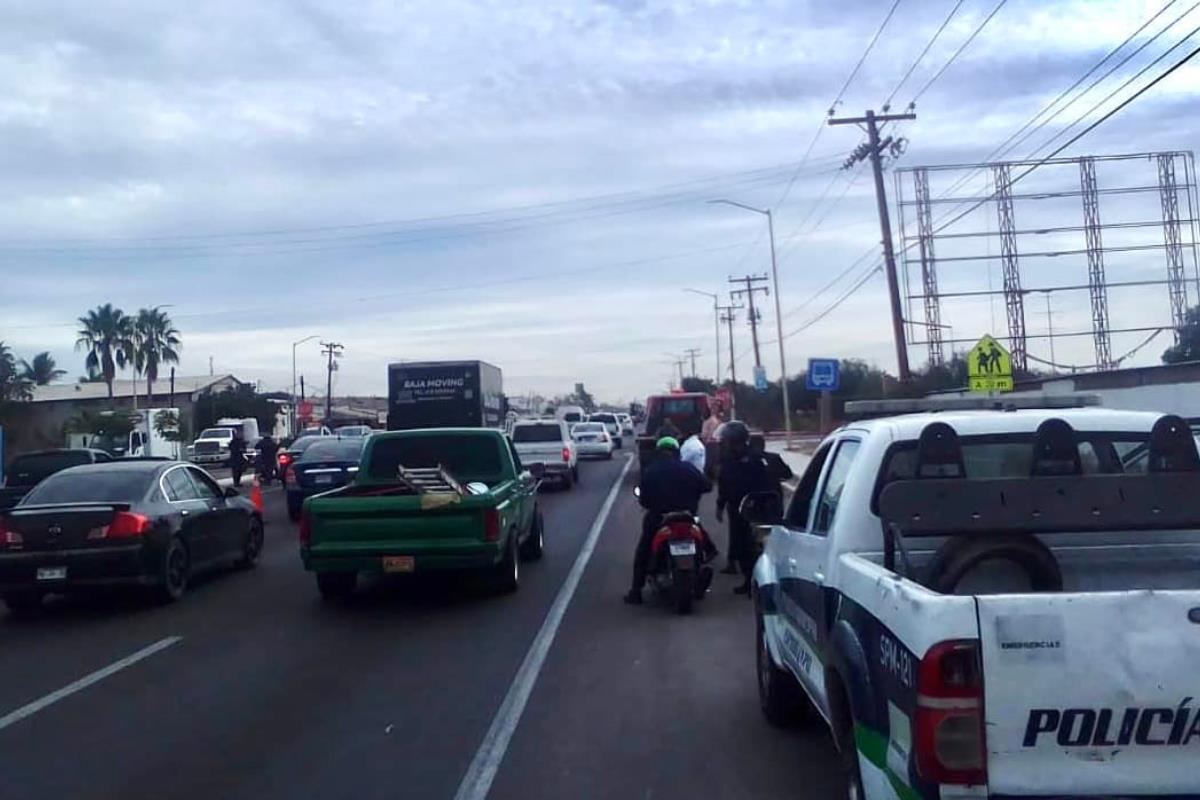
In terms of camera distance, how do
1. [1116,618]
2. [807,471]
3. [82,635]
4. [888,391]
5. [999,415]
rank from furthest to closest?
[888,391], [82,635], [807,471], [999,415], [1116,618]

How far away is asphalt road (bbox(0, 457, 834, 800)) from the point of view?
7285 millimetres

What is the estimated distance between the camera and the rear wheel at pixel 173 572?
45.3ft

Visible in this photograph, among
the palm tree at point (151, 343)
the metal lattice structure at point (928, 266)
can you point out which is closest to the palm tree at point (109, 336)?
the palm tree at point (151, 343)

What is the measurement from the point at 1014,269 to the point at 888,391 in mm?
9812

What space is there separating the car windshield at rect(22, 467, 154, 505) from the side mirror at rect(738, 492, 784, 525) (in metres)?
8.09

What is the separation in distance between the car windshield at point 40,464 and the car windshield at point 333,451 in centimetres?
384

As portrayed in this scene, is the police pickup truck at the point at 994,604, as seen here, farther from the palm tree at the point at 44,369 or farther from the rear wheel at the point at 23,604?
the palm tree at the point at 44,369

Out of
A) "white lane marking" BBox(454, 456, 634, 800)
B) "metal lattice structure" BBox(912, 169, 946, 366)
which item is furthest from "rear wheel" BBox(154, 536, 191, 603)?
"metal lattice structure" BBox(912, 169, 946, 366)

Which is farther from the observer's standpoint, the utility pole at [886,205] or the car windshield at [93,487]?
the utility pole at [886,205]

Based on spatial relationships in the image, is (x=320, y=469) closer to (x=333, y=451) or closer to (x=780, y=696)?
(x=333, y=451)

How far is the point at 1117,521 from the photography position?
18.0 ft

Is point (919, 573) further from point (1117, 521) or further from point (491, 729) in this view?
point (491, 729)

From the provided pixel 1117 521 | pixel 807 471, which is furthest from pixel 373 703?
pixel 1117 521

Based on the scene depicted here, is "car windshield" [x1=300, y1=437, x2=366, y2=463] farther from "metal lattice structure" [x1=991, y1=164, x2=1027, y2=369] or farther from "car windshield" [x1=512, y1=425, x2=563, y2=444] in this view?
"metal lattice structure" [x1=991, y1=164, x2=1027, y2=369]
